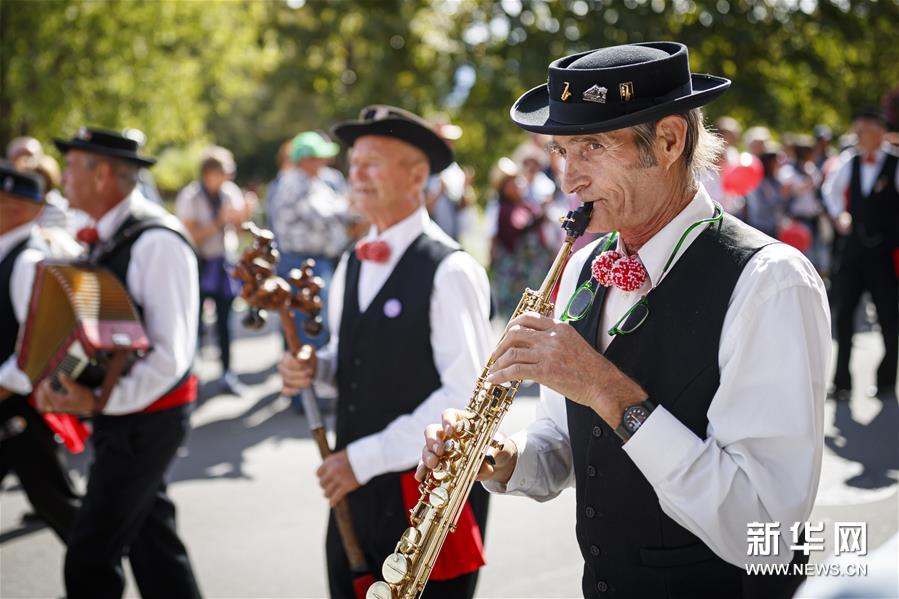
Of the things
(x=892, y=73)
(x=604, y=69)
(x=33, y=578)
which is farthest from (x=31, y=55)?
(x=892, y=73)

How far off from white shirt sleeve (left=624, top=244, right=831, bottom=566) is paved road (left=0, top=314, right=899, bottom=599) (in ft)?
8.98

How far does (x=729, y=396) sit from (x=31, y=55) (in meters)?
14.2

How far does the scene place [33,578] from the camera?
16.5 feet

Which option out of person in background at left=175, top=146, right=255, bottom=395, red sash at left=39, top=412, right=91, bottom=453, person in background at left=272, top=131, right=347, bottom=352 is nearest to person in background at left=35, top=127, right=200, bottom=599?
red sash at left=39, top=412, right=91, bottom=453

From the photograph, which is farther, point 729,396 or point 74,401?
point 74,401

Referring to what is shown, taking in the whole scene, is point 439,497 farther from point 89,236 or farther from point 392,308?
point 89,236

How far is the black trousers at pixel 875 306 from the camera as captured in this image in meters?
7.73

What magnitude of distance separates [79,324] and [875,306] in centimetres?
666

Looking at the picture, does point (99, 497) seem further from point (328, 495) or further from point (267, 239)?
point (267, 239)

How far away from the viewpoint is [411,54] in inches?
766

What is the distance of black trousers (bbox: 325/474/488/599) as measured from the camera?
10.6ft

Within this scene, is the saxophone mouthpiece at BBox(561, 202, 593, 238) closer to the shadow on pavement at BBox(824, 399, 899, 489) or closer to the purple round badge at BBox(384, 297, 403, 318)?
the purple round badge at BBox(384, 297, 403, 318)

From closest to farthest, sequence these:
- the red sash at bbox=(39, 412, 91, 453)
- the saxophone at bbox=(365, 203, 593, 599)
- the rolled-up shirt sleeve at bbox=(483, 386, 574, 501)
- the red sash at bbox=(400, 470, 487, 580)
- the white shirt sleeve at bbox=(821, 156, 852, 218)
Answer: the saxophone at bbox=(365, 203, 593, 599) → the rolled-up shirt sleeve at bbox=(483, 386, 574, 501) → the red sash at bbox=(400, 470, 487, 580) → the red sash at bbox=(39, 412, 91, 453) → the white shirt sleeve at bbox=(821, 156, 852, 218)

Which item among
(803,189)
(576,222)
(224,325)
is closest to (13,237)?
(576,222)
